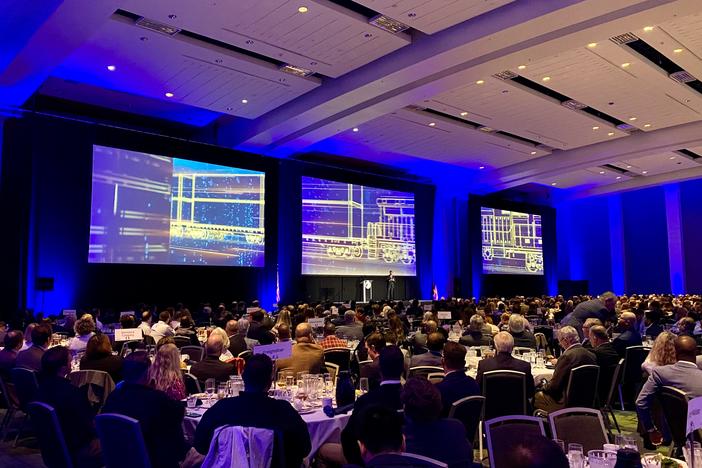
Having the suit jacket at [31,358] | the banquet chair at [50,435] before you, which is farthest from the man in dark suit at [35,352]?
the banquet chair at [50,435]

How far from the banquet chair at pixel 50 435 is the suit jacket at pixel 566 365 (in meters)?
4.13

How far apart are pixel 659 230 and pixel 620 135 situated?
1202 centimetres

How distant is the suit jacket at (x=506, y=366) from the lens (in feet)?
16.9

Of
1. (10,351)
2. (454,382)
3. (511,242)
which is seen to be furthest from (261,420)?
(511,242)

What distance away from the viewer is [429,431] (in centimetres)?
275

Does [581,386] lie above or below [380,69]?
below

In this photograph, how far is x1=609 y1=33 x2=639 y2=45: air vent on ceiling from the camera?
12000 mm

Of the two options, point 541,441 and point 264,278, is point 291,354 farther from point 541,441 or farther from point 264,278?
point 264,278

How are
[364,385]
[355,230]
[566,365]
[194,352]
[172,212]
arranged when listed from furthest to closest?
[355,230] < [172,212] < [194,352] < [566,365] < [364,385]

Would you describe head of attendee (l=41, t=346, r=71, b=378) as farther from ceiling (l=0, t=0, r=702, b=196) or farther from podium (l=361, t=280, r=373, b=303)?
podium (l=361, t=280, r=373, b=303)

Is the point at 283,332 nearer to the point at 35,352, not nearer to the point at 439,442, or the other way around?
the point at 35,352

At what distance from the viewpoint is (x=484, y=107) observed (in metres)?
16.3

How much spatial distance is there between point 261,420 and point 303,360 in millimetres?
3017

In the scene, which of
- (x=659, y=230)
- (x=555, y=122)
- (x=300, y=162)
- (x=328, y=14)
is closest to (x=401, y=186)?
(x=300, y=162)
